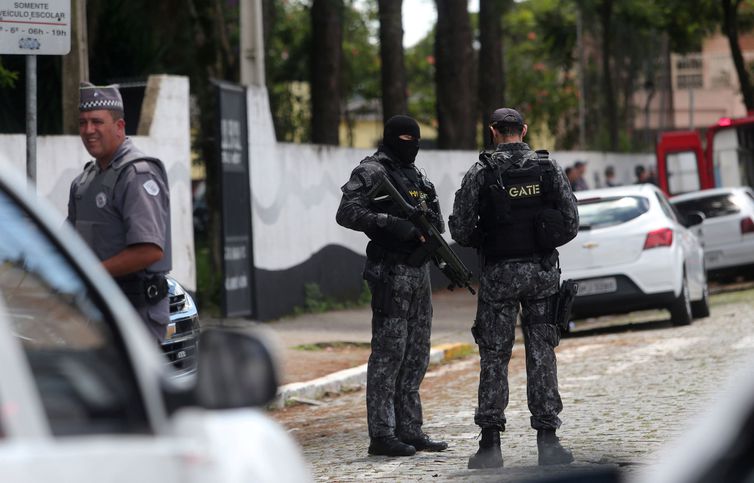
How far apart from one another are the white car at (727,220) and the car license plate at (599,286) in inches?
224

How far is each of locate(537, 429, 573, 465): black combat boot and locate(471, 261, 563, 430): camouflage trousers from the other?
5 centimetres

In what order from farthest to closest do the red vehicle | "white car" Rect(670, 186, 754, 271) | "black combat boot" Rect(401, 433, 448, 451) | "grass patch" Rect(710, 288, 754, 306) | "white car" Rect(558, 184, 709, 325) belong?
the red vehicle → "white car" Rect(670, 186, 754, 271) → "grass patch" Rect(710, 288, 754, 306) → "white car" Rect(558, 184, 709, 325) → "black combat boot" Rect(401, 433, 448, 451)

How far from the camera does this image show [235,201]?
16.0m

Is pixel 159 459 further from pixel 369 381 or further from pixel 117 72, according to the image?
pixel 117 72

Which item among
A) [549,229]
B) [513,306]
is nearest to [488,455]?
[513,306]

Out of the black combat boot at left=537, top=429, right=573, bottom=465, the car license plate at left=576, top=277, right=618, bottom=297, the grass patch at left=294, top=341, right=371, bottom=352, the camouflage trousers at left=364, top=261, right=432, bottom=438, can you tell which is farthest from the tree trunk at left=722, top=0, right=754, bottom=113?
the black combat boot at left=537, top=429, right=573, bottom=465

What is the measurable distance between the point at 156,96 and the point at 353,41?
4505 cm

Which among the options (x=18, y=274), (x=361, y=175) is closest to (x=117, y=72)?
(x=361, y=175)

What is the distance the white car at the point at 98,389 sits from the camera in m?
2.42

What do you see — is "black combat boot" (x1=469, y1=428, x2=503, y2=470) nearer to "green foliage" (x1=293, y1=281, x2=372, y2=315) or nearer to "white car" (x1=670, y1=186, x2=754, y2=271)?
"green foliage" (x1=293, y1=281, x2=372, y2=315)

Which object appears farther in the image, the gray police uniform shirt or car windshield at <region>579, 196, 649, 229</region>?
car windshield at <region>579, 196, 649, 229</region>

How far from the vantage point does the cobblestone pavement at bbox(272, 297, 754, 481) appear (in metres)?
7.63

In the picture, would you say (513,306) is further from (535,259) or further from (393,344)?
(393,344)

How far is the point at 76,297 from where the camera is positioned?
2.82 metres
